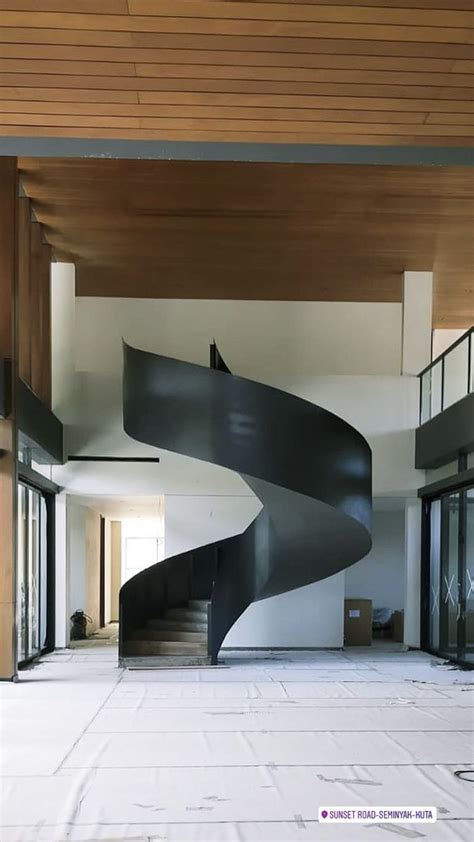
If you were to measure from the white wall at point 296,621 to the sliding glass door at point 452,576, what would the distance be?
1247 mm

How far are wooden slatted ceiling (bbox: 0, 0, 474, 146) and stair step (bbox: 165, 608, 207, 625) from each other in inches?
256

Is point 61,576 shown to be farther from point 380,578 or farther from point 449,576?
point 380,578

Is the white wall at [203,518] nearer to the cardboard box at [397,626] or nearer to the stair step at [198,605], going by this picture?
the stair step at [198,605]

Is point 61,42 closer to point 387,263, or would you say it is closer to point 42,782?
point 42,782

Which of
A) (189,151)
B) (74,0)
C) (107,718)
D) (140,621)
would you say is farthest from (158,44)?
(140,621)

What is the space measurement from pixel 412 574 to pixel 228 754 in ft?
21.0

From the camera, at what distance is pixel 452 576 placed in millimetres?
9781

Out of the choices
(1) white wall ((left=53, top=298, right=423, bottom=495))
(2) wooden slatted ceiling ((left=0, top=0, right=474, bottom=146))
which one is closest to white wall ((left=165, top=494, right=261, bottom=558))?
(1) white wall ((left=53, top=298, right=423, bottom=495))

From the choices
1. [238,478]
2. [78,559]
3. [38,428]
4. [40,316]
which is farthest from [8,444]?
[78,559]

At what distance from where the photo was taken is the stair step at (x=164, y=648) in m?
8.98

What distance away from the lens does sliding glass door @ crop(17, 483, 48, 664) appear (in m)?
9.08

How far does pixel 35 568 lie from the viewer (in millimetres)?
10023

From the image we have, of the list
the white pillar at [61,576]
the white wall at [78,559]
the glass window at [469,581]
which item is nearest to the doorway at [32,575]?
the white pillar at [61,576]

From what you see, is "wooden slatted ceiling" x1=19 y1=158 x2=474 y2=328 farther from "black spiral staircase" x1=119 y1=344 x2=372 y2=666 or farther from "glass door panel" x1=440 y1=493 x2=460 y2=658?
"glass door panel" x1=440 y1=493 x2=460 y2=658
